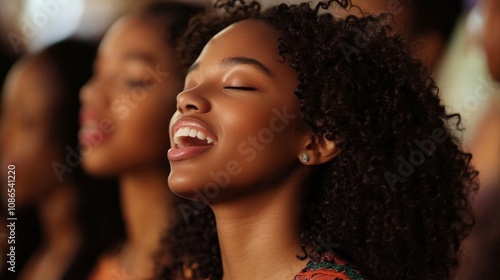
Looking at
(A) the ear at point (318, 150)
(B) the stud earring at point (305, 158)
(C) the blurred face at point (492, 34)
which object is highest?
(C) the blurred face at point (492, 34)

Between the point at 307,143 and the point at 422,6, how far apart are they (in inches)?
30.1

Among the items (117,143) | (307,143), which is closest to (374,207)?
(307,143)

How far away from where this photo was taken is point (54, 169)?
2619 mm

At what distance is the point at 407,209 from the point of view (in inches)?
61.7

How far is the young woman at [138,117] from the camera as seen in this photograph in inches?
87.4

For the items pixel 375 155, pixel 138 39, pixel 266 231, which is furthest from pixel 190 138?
pixel 138 39

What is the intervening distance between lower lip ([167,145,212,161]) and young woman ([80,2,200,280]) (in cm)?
66

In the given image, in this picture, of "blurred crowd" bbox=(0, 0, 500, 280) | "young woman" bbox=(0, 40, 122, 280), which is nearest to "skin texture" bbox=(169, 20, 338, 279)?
"blurred crowd" bbox=(0, 0, 500, 280)

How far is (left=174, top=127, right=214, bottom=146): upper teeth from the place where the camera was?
1506 millimetres

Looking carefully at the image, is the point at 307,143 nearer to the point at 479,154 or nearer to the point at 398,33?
the point at 398,33

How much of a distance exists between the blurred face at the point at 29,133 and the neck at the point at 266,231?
119cm

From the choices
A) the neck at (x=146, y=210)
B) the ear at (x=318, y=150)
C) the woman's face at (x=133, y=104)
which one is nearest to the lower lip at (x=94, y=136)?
the woman's face at (x=133, y=104)

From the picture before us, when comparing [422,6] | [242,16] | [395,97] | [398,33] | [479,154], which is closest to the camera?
[395,97]

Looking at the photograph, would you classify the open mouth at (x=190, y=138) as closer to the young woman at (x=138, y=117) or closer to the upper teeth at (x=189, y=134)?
the upper teeth at (x=189, y=134)
